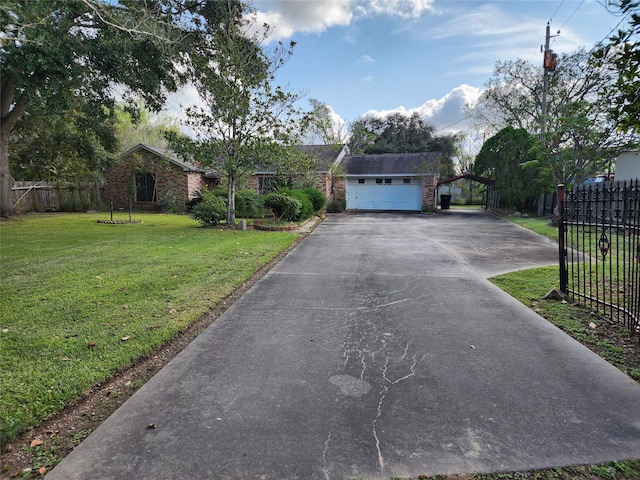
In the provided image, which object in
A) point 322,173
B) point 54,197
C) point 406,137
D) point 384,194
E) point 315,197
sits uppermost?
point 406,137

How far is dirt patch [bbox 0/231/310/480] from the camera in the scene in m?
2.22

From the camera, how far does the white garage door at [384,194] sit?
2606 centimetres

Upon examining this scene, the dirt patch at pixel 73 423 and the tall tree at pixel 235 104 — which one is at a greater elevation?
the tall tree at pixel 235 104

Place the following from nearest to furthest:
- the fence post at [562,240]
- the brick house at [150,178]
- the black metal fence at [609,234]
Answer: the black metal fence at [609,234], the fence post at [562,240], the brick house at [150,178]

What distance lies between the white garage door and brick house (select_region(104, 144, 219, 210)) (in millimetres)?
9744

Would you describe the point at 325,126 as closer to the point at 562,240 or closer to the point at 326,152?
the point at 326,152

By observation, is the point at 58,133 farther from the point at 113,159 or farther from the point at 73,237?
the point at 73,237

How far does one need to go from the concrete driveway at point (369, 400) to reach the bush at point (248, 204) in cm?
1274

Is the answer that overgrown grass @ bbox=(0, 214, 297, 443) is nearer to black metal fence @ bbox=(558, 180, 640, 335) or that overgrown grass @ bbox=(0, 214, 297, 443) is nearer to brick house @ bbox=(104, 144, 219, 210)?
black metal fence @ bbox=(558, 180, 640, 335)

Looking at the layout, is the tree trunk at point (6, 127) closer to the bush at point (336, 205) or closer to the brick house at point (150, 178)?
the brick house at point (150, 178)

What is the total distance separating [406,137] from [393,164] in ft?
41.9

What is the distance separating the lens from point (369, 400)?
2832 millimetres

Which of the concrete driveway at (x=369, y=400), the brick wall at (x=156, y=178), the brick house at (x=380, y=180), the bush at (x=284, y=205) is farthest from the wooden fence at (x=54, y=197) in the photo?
the concrete driveway at (x=369, y=400)

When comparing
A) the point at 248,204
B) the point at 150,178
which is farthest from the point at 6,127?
the point at 248,204
